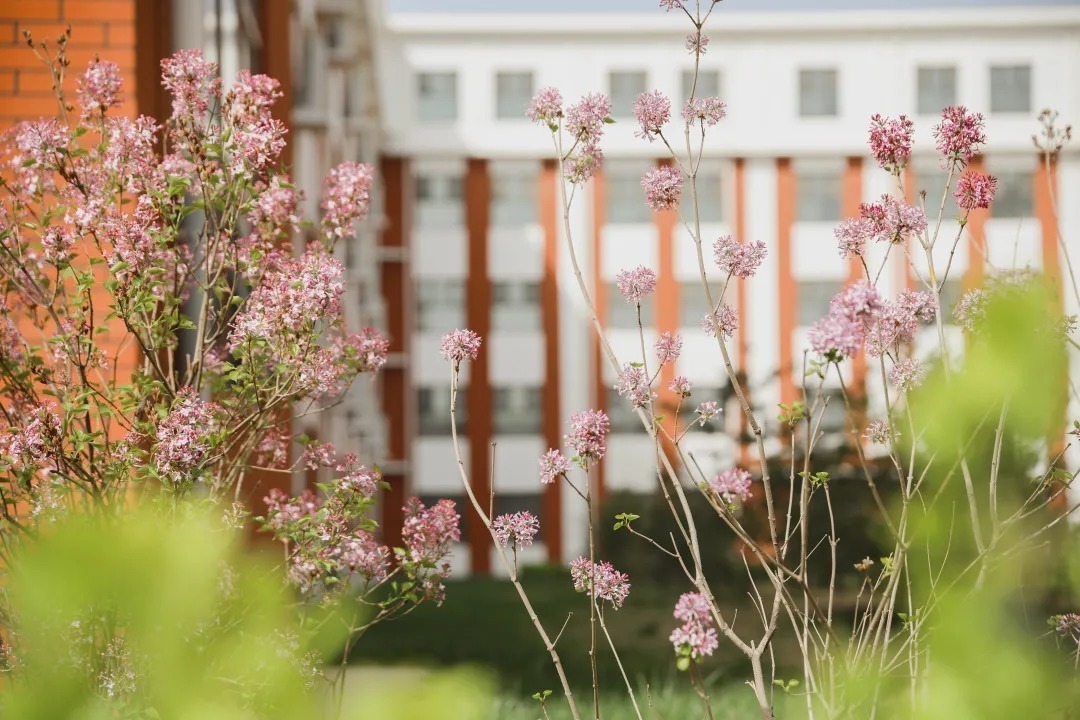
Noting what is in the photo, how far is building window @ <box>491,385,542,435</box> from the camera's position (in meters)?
25.3

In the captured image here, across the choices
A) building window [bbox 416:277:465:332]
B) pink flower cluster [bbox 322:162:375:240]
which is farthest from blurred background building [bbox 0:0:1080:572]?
pink flower cluster [bbox 322:162:375:240]

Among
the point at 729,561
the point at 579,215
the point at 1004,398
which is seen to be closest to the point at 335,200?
the point at 1004,398

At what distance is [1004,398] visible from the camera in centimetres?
58

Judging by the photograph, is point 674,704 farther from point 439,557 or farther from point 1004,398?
point 1004,398

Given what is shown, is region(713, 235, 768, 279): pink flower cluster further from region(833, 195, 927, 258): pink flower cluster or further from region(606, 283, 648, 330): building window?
region(606, 283, 648, 330): building window

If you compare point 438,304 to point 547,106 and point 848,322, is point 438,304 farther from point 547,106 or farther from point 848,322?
point 848,322

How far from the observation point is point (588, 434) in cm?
256

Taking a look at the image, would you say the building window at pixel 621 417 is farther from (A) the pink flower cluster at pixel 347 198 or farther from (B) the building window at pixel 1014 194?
(A) the pink flower cluster at pixel 347 198

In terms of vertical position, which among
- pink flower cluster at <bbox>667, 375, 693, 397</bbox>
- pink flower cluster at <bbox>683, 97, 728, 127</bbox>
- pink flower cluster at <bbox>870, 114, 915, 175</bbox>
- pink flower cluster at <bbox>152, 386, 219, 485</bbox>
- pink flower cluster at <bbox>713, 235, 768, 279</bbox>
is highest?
pink flower cluster at <bbox>683, 97, 728, 127</bbox>

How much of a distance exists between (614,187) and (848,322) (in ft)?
79.0

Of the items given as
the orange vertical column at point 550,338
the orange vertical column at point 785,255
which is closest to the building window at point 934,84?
the orange vertical column at point 785,255

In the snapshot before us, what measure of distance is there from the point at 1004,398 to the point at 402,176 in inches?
993

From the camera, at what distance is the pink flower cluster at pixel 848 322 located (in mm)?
1661

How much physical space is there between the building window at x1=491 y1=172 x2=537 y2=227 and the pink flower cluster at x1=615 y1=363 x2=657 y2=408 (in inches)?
916
